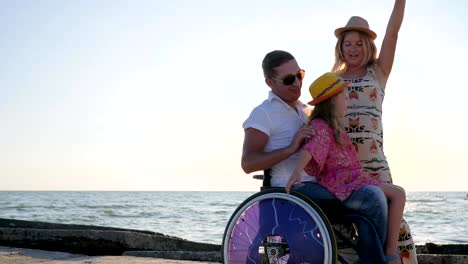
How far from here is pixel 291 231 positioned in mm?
3559

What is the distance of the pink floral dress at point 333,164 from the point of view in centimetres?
357

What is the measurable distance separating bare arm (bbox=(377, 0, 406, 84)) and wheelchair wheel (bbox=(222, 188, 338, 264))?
1.31 metres

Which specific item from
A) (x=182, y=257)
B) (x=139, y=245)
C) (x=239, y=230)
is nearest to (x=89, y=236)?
(x=139, y=245)

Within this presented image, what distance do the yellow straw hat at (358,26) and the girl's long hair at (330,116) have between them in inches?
31.5

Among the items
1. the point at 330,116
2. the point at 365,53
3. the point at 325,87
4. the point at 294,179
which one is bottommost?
→ the point at 294,179

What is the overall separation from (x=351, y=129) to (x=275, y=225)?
0.95m

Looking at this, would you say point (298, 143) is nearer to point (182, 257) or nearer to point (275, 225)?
point (275, 225)

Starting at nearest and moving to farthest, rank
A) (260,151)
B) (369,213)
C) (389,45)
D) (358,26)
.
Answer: (369,213) → (260,151) → (358,26) → (389,45)

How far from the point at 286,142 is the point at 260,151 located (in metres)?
0.16

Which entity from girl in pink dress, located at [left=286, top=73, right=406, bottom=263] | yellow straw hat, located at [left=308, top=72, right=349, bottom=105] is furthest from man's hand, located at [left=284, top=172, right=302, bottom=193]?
yellow straw hat, located at [left=308, top=72, right=349, bottom=105]

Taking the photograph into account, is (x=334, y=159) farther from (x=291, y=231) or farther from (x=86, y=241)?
(x=86, y=241)

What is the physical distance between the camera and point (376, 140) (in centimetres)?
421

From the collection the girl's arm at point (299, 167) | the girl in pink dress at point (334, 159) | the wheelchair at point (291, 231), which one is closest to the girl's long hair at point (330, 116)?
the girl in pink dress at point (334, 159)

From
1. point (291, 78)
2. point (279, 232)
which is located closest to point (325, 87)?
point (291, 78)
